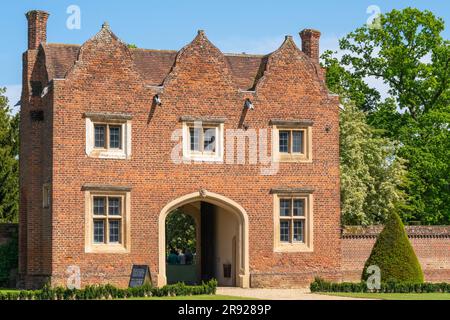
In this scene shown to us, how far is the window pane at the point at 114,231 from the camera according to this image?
33719 mm

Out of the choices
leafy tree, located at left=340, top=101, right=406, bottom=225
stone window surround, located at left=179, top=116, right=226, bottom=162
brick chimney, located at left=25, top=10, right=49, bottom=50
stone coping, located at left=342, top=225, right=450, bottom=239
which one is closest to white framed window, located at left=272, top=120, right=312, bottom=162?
stone window surround, located at left=179, top=116, right=226, bottom=162

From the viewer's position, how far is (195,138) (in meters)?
34.8

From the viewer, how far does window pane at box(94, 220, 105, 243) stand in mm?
33531

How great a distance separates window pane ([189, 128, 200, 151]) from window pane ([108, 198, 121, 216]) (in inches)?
126

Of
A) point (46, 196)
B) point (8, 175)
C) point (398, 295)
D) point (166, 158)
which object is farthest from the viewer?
point (8, 175)

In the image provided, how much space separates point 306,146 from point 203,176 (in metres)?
3.87

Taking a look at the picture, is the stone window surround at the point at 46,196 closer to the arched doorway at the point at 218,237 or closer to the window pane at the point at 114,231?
the window pane at the point at 114,231

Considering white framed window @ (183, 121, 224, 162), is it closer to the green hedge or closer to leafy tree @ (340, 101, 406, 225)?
the green hedge

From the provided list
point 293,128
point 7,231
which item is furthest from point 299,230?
point 7,231

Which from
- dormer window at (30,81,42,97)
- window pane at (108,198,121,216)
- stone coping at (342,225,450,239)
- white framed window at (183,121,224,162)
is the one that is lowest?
stone coping at (342,225,450,239)

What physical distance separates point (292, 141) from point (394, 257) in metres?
5.46

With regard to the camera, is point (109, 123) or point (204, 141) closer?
point (109, 123)

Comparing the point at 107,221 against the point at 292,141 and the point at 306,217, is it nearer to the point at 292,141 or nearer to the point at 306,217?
the point at 306,217
